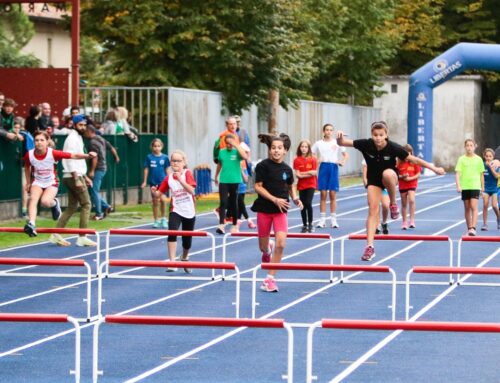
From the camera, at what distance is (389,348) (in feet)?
41.8

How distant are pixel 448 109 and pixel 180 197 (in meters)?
45.9

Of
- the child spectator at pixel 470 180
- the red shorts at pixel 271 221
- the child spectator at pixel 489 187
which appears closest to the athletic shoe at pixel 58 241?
the red shorts at pixel 271 221

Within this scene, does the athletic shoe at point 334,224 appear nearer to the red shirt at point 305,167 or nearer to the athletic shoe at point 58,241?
the red shirt at point 305,167

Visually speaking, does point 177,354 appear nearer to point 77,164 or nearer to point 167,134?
point 77,164

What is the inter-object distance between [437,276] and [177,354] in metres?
7.51

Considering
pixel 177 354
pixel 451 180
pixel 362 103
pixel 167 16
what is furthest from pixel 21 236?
pixel 362 103

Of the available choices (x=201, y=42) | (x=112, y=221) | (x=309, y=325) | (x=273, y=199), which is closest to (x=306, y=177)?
(x=112, y=221)

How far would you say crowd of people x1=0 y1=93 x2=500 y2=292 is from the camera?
55.4 feet

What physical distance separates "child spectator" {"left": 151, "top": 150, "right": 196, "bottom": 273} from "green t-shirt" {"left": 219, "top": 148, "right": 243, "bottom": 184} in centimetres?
550

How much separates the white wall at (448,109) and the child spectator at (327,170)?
119 feet

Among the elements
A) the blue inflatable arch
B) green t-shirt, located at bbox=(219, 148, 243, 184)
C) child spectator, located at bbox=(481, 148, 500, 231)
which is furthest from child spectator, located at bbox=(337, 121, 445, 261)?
the blue inflatable arch

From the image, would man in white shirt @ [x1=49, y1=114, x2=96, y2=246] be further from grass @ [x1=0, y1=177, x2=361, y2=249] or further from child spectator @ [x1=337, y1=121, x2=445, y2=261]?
child spectator @ [x1=337, y1=121, x2=445, y2=261]

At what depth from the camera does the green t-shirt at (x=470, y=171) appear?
83.1 ft

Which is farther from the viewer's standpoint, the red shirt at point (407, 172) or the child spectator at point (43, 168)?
the red shirt at point (407, 172)
